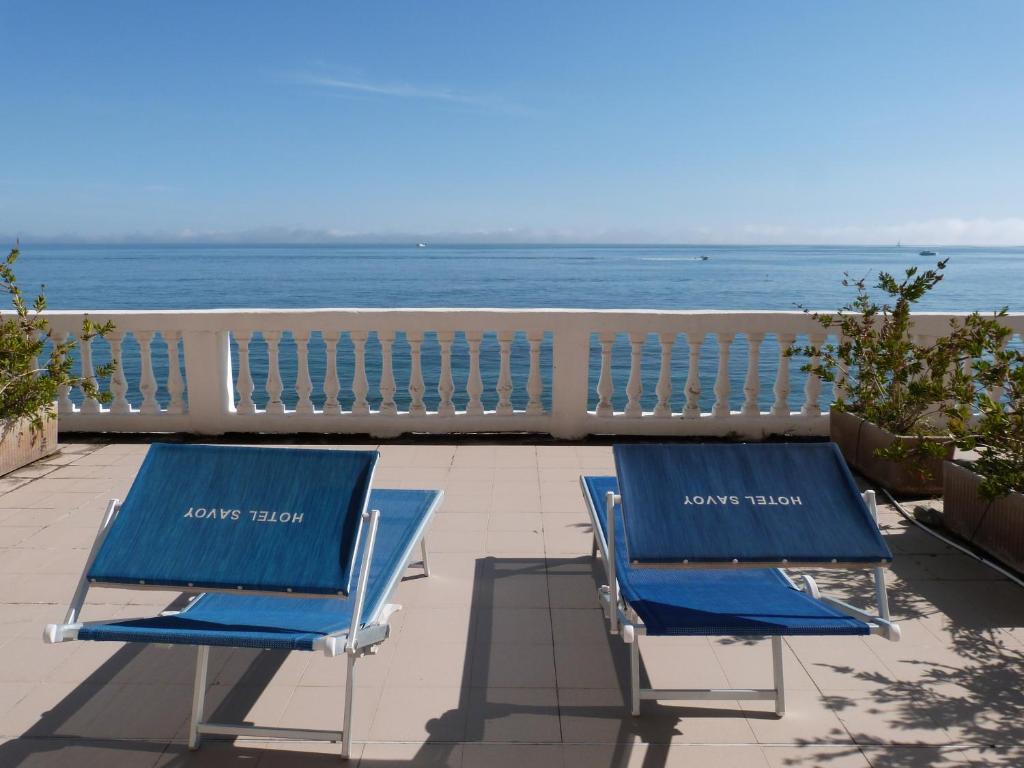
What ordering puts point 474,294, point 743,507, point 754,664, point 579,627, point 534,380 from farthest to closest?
1. point 474,294
2. point 534,380
3. point 579,627
4. point 754,664
5. point 743,507

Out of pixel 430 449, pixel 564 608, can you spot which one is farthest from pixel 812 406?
pixel 564 608

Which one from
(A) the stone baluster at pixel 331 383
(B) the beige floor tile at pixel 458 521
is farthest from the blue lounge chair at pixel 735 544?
(A) the stone baluster at pixel 331 383

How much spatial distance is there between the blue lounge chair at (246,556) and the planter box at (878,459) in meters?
3.88

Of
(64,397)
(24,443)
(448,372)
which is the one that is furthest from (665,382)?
(64,397)

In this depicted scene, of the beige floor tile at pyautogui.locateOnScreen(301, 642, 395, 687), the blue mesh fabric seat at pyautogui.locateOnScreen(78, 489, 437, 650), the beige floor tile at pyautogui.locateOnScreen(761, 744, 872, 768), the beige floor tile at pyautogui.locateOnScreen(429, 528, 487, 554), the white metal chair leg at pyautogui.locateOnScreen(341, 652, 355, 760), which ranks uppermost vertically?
the blue mesh fabric seat at pyautogui.locateOnScreen(78, 489, 437, 650)

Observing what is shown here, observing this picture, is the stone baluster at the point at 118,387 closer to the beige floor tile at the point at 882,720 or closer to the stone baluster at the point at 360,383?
the stone baluster at the point at 360,383

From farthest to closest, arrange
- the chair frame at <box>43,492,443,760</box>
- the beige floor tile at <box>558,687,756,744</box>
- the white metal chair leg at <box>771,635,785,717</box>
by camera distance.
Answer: the white metal chair leg at <box>771,635,785,717</box> < the beige floor tile at <box>558,687,756,744</box> < the chair frame at <box>43,492,443,760</box>

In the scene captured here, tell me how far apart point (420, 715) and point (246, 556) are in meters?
0.84

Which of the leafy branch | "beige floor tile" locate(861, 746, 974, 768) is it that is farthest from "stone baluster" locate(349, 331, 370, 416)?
"beige floor tile" locate(861, 746, 974, 768)

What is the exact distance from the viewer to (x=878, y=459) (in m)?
5.50

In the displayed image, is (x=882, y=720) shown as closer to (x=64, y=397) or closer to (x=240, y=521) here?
(x=240, y=521)

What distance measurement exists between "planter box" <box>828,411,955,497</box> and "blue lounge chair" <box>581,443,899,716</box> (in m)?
2.44

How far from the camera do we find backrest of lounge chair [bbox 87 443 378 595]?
101 inches

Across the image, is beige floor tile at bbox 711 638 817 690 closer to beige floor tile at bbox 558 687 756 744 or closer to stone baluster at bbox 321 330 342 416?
beige floor tile at bbox 558 687 756 744
